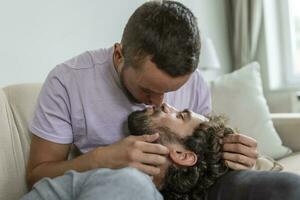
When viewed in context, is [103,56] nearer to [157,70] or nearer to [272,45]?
[157,70]

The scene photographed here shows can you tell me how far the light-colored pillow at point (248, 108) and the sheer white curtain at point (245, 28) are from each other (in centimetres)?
76

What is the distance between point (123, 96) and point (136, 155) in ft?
1.18

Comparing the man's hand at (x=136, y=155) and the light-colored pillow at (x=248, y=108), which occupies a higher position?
the man's hand at (x=136, y=155)

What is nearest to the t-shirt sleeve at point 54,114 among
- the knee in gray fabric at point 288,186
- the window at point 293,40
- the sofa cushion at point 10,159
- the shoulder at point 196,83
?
the sofa cushion at point 10,159

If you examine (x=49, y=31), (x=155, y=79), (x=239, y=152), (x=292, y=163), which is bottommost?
(x=292, y=163)

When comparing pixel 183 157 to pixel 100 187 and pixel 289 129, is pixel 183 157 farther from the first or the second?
pixel 289 129

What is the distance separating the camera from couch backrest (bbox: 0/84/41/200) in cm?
147

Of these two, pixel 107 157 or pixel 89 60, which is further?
pixel 89 60

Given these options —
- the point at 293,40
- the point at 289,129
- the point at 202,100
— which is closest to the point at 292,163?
the point at 289,129

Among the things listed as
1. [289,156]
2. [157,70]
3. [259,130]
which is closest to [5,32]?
[157,70]

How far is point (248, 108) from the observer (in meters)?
2.42

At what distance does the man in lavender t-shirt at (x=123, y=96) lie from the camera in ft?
3.99

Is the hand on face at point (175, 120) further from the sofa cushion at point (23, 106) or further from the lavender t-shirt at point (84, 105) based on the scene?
the sofa cushion at point (23, 106)

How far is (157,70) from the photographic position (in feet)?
4.07
